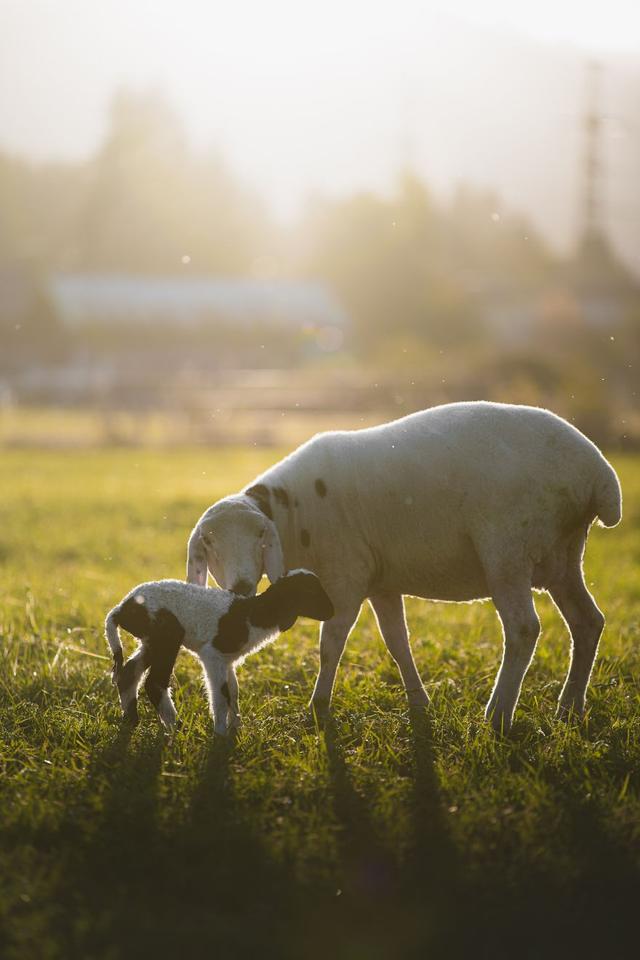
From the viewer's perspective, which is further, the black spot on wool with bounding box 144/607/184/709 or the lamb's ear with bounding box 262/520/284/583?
the lamb's ear with bounding box 262/520/284/583

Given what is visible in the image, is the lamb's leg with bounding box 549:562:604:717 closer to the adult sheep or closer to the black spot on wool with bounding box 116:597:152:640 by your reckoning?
the adult sheep

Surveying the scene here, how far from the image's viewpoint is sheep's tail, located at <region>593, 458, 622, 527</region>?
15.4 feet

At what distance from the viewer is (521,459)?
4613mm

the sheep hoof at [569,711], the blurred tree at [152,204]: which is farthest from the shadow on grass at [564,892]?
the blurred tree at [152,204]

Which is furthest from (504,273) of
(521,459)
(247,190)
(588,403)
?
(521,459)

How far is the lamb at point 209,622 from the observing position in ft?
14.3

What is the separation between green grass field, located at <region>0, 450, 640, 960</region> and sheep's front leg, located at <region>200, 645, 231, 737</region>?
10 centimetres

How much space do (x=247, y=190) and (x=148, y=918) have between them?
59.3m

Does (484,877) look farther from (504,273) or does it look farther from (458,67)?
(504,273)

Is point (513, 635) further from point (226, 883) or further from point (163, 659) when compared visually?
point (226, 883)

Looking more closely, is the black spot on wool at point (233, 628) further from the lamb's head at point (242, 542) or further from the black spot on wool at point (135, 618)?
the black spot on wool at point (135, 618)

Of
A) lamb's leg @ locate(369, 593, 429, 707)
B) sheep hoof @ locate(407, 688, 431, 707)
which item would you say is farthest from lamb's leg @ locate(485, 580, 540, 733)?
lamb's leg @ locate(369, 593, 429, 707)

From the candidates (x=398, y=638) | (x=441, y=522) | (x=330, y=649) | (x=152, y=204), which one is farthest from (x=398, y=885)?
(x=152, y=204)

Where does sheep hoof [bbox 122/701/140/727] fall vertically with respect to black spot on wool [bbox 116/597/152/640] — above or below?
below
